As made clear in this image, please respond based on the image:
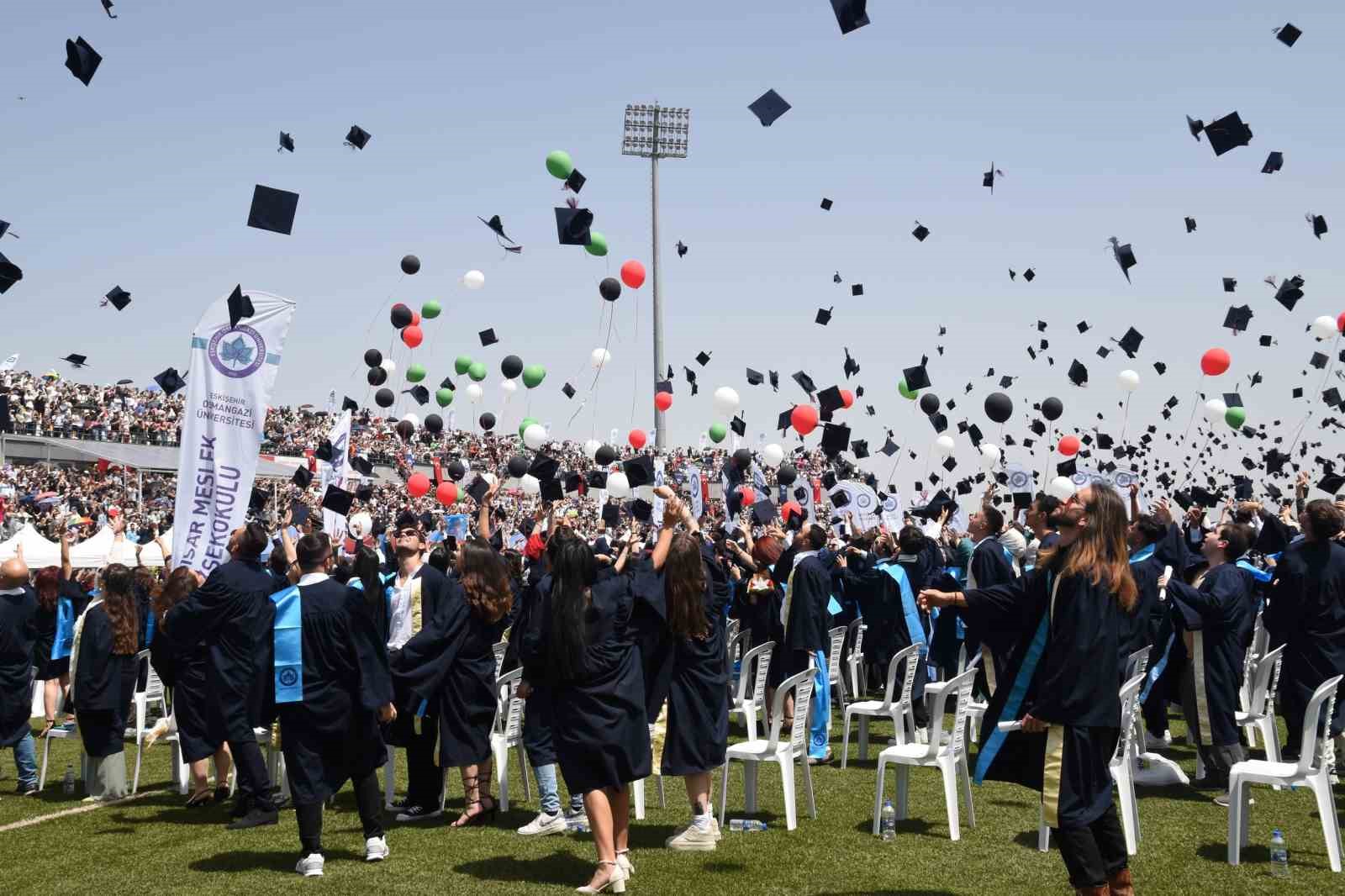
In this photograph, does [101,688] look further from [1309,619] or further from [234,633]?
[1309,619]

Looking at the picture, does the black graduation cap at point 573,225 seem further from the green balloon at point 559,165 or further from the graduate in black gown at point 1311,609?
the graduate in black gown at point 1311,609

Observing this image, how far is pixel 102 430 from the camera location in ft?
117

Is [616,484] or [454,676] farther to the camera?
[616,484]

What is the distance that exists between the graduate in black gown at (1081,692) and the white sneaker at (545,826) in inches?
130

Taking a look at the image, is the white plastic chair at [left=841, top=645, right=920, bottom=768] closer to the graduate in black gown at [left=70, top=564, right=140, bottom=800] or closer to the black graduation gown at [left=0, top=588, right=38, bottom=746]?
the graduate in black gown at [left=70, top=564, right=140, bottom=800]

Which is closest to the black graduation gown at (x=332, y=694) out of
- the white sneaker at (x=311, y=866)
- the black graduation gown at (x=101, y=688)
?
the white sneaker at (x=311, y=866)

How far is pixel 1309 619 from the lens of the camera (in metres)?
7.73

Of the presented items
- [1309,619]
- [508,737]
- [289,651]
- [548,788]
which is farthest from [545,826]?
[1309,619]

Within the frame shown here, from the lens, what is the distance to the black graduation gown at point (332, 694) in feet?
21.6

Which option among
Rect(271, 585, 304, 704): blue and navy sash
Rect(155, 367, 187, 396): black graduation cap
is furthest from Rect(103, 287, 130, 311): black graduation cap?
Rect(271, 585, 304, 704): blue and navy sash

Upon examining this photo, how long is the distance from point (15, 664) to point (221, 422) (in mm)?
2313

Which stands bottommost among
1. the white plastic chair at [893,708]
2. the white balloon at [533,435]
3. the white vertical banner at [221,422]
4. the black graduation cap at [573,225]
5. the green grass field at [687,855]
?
the green grass field at [687,855]

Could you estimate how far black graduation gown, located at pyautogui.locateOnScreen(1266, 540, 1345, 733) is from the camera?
7.66 meters

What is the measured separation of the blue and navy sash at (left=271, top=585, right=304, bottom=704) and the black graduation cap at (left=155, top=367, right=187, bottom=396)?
10.1 m
